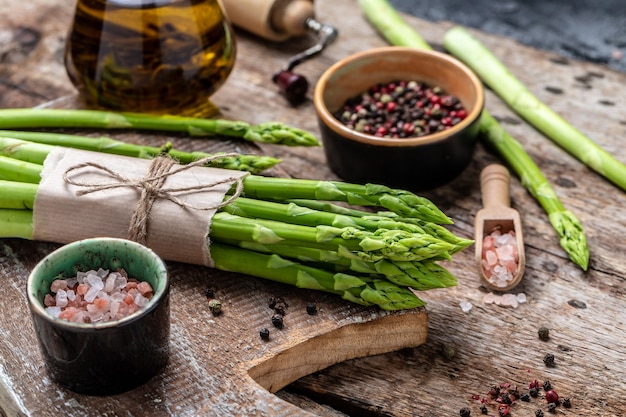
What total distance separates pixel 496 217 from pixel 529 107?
1.58 feet

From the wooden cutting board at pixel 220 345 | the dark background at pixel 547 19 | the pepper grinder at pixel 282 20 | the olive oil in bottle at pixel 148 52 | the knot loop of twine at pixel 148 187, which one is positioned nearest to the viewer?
the wooden cutting board at pixel 220 345

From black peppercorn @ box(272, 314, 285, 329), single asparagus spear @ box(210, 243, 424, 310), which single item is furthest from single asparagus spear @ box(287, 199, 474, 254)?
black peppercorn @ box(272, 314, 285, 329)

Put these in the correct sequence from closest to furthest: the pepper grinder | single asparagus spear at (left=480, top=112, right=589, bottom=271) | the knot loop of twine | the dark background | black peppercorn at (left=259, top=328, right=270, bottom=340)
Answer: black peppercorn at (left=259, top=328, right=270, bottom=340), the knot loop of twine, single asparagus spear at (left=480, top=112, right=589, bottom=271), the pepper grinder, the dark background

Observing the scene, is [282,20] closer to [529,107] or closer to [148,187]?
[529,107]

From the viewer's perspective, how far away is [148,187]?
5.75 ft

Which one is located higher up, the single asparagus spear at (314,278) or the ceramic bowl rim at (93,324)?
the ceramic bowl rim at (93,324)

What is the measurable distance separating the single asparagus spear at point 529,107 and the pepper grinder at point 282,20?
377mm

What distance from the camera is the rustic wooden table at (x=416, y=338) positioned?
60.7 inches

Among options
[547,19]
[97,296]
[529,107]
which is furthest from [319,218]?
[547,19]

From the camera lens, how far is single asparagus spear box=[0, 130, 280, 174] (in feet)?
6.23

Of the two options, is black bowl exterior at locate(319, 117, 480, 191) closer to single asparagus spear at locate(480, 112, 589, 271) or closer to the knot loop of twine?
single asparagus spear at locate(480, 112, 589, 271)

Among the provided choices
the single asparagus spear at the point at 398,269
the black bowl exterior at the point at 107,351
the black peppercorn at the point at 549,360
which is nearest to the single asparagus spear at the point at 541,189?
the black peppercorn at the point at 549,360

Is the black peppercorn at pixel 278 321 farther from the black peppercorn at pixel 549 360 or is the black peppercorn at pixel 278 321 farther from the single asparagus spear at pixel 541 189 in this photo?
the single asparagus spear at pixel 541 189

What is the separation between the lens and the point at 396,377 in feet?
5.56
